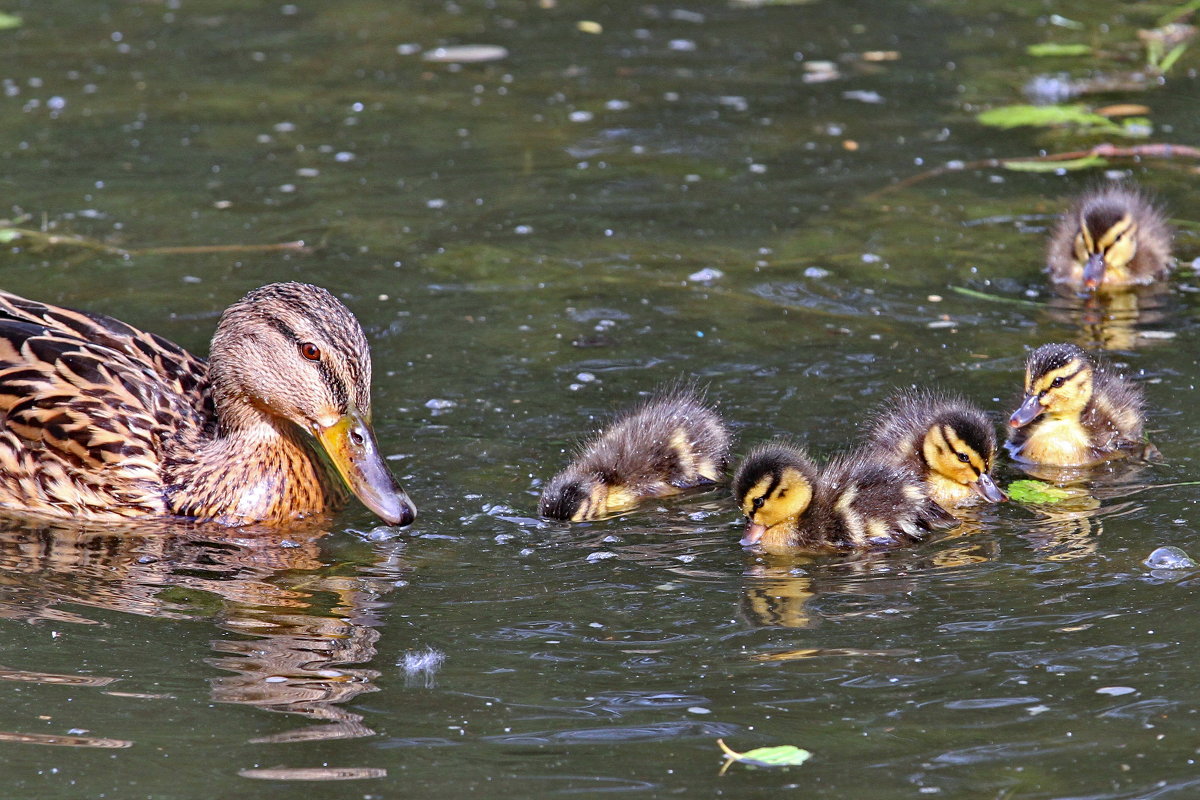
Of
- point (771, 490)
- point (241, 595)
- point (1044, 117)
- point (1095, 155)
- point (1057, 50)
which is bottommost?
point (241, 595)

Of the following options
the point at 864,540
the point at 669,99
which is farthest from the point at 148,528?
the point at 669,99

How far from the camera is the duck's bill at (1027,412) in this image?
5324 millimetres

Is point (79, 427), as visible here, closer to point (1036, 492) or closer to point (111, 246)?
point (111, 246)

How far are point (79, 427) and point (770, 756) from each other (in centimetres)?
281

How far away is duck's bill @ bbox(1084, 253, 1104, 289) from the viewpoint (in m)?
6.75

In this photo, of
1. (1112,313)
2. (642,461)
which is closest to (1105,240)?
(1112,313)

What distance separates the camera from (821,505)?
4836 mm

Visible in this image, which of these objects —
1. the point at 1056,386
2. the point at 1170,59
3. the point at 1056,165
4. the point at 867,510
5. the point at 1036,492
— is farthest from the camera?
the point at 1170,59

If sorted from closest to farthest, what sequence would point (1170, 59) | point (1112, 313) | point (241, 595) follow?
point (241, 595)
point (1112, 313)
point (1170, 59)

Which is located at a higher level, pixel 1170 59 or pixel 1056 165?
pixel 1170 59

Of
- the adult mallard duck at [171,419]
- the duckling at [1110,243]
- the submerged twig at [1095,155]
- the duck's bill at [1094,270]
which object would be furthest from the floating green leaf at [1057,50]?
the adult mallard duck at [171,419]

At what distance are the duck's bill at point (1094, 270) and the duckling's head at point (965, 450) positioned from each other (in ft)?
6.45

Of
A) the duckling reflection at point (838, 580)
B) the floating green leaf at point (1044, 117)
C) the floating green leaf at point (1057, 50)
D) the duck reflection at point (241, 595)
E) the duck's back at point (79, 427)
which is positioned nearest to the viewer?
the duck reflection at point (241, 595)

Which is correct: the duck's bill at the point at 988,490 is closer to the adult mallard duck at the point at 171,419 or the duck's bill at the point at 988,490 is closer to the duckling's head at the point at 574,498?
the duckling's head at the point at 574,498
